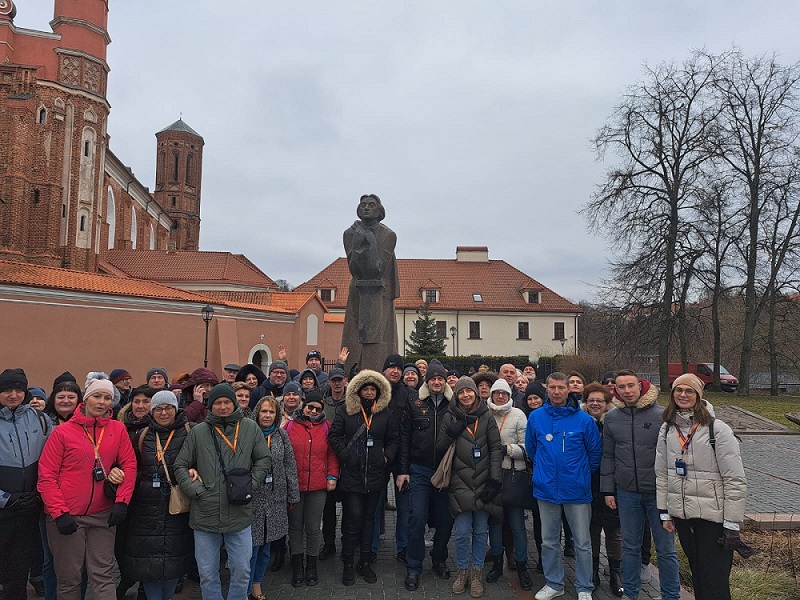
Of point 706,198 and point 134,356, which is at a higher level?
point 706,198

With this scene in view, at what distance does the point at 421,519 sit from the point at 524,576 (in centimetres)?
109

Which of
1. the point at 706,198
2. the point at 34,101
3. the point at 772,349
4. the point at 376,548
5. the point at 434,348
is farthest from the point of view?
the point at 434,348

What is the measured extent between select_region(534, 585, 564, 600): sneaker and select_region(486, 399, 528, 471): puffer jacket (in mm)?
1036

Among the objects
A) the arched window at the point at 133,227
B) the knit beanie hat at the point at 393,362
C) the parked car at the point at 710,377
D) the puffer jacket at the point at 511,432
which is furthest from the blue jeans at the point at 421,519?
the arched window at the point at 133,227

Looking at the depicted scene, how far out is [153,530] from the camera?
14.3 ft

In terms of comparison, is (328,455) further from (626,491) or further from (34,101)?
(34,101)

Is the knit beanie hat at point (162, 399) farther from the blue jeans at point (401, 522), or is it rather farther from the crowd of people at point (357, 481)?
the blue jeans at point (401, 522)

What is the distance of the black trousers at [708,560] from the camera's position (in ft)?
13.9

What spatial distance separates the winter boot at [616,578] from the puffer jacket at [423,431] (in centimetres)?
192

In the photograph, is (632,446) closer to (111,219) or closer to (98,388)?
(98,388)

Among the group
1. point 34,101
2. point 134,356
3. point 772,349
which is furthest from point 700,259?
point 34,101

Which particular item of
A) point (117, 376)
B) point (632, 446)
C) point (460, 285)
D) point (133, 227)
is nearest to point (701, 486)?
point (632, 446)

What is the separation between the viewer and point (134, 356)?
20109 millimetres

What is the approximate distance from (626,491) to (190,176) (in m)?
69.9
